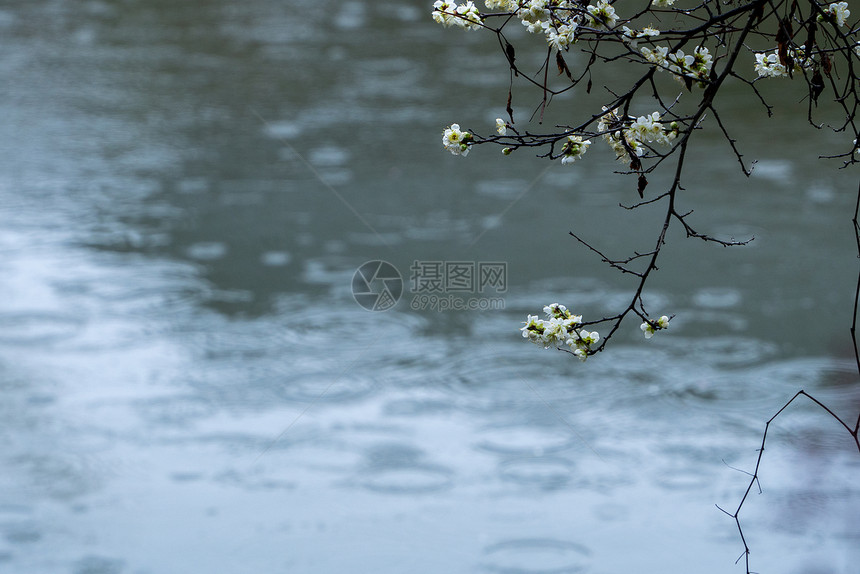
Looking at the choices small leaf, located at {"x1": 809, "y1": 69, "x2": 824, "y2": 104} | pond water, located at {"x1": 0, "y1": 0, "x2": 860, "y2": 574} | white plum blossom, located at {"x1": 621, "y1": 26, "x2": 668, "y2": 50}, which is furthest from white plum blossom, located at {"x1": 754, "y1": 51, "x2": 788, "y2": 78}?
pond water, located at {"x1": 0, "y1": 0, "x2": 860, "y2": 574}

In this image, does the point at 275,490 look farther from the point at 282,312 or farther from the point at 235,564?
the point at 282,312

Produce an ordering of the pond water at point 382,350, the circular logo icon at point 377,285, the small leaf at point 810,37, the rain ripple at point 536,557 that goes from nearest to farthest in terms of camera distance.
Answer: the small leaf at point 810,37
the rain ripple at point 536,557
the pond water at point 382,350
the circular logo icon at point 377,285

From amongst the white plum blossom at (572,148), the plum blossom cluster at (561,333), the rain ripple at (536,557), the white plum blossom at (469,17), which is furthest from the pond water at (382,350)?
the white plum blossom at (469,17)

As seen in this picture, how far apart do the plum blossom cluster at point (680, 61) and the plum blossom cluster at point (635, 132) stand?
0.05 m

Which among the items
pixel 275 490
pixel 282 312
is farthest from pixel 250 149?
pixel 275 490

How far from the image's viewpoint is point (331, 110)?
3770 mm

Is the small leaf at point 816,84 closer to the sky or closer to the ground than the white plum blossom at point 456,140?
closer to the sky

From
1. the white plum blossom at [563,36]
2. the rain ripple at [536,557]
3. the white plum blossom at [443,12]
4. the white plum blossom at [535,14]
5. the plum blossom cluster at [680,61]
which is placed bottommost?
the rain ripple at [536,557]

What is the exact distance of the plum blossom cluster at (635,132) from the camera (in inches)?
37.7

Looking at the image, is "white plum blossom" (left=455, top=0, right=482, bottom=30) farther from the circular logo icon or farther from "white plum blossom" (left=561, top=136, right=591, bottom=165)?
the circular logo icon

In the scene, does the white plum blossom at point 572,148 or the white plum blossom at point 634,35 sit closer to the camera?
the white plum blossom at point 634,35

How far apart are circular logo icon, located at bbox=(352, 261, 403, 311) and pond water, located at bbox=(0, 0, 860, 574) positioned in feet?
0.13

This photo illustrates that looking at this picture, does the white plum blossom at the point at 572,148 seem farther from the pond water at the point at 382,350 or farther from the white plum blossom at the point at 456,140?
the pond water at the point at 382,350

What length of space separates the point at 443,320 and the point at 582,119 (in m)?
1.47
